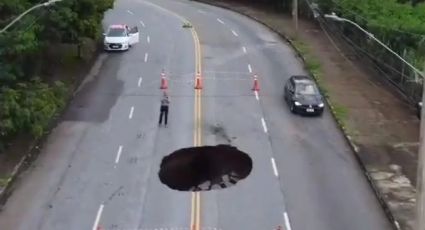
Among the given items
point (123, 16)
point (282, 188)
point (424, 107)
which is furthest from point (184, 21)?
point (424, 107)

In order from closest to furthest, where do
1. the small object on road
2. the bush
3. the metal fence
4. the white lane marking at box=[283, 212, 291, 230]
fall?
1. the white lane marking at box=[283, 212, 291, 230]
2. the bush
3. the metal fence
4. the small object on road

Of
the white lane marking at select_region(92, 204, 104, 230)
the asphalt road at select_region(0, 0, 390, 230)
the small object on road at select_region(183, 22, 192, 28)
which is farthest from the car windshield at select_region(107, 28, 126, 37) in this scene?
the white lane marking at select_region(92, 204, 104, 230)

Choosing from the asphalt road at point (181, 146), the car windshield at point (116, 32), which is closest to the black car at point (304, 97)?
the asphalt road at point (181, 146)

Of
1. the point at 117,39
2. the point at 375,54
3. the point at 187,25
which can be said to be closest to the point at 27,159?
the point at 117,39

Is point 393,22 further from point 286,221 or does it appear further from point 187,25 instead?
point 286,221

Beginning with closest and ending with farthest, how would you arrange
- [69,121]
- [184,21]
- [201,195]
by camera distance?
[201,195] < [69,121] < [184,21]

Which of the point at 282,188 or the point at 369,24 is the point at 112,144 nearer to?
the point at 282,188

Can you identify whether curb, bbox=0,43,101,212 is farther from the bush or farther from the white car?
the white car
